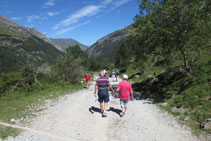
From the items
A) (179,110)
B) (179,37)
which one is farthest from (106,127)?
(179,37)

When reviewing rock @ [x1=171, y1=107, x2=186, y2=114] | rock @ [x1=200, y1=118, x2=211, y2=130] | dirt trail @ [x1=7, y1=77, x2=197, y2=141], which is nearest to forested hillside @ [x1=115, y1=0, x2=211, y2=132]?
rock @ [x1=171, y1=107, x2=186, y2=114]

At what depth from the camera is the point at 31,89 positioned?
56.7 ft

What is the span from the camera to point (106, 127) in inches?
245

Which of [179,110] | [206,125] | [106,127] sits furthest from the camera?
[179,110]

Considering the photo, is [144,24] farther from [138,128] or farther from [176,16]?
[138,128]

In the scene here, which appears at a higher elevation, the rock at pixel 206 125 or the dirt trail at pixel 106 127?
the rock at pixel 206 125

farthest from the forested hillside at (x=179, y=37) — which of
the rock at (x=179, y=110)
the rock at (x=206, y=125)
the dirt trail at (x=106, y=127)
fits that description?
the rock at (x=206, y=125)

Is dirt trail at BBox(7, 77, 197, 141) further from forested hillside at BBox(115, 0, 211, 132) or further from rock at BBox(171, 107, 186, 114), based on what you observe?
forested hillside at BBox(115, 0, 211, 132)

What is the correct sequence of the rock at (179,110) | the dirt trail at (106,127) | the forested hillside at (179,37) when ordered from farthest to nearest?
the forested hillside at (179,37) → the rock at (179,110) → the dirt trail at (106,127)

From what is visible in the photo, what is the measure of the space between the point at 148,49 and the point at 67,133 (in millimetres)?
8271

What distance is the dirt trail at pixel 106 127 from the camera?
17.6ft

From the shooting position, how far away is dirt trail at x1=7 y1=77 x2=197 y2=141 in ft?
17.6

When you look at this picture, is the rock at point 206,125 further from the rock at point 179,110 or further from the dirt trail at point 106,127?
the rock at point 179,110

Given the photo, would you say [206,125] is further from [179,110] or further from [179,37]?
[179,37]
